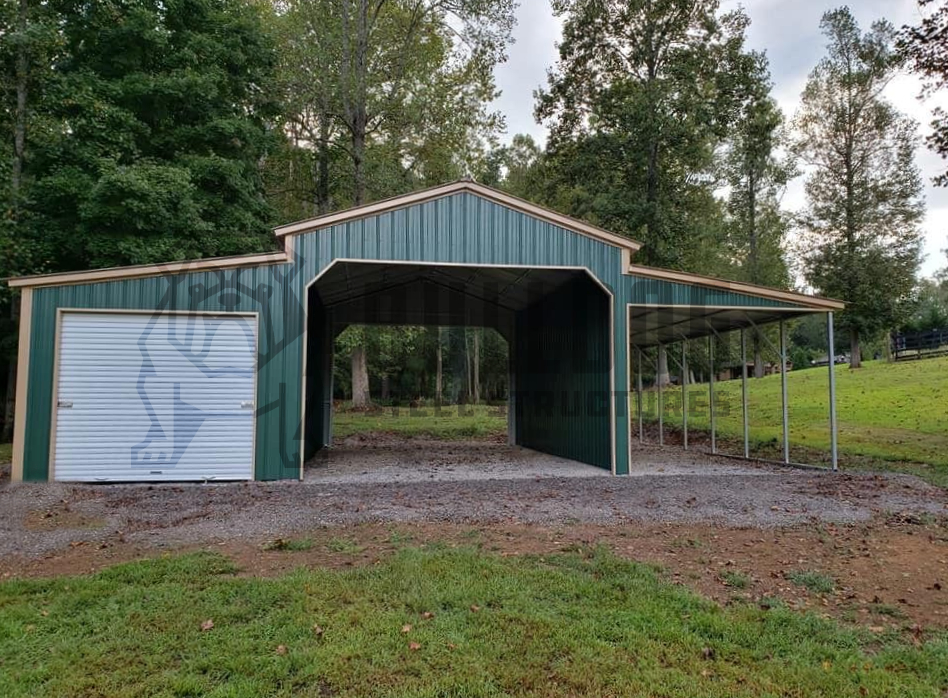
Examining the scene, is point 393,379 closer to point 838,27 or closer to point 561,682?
point 838,27

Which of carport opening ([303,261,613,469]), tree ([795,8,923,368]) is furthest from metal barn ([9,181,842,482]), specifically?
tree ([795,8,923,368])

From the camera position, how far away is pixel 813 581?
13.2 ft

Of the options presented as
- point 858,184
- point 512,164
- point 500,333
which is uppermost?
point 512,164

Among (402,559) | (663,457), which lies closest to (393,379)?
(663,457)

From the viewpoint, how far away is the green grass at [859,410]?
38.3 ft

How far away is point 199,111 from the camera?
14.5 meters

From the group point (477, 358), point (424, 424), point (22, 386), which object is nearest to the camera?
point (22, 386)

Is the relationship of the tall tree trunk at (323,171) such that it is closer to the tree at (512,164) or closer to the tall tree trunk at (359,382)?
the tall tree trunk at (359,382)

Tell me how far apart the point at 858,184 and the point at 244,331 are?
23.7 m

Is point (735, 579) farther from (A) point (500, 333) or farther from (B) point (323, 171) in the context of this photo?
(B) point (323, 171)

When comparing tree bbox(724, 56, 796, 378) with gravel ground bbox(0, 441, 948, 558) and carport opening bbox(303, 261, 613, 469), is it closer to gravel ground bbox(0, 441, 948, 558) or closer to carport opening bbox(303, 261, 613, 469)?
carport opening bbox(303, 261, 613, 469)

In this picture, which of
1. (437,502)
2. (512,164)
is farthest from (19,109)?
(512,164)

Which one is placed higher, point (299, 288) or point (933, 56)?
point (933, 56)

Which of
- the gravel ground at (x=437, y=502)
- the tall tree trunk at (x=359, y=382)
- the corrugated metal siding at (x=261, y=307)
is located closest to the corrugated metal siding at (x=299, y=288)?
the corrugated metal siding at (x=261, y=307)
